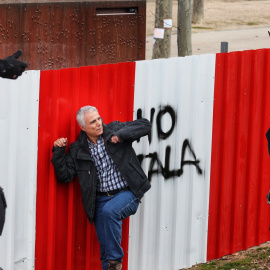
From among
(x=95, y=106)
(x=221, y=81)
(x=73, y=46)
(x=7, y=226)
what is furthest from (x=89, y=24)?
(x=7, y=226)

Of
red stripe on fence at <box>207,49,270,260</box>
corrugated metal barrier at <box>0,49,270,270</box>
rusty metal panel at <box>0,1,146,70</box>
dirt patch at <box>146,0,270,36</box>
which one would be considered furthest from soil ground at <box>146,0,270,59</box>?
corrugated metal barrier at <box>0,49,270,270</box>

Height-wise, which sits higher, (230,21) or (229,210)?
(230,21)

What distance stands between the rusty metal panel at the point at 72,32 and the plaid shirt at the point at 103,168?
473 cm

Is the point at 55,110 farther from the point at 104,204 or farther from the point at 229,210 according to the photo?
the point at 229,210

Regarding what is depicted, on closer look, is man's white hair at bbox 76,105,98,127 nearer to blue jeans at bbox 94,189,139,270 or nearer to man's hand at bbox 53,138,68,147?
man's hand at bbox 53,138,68,147

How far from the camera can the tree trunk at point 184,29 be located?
1467 centimetres

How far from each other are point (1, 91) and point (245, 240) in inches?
124

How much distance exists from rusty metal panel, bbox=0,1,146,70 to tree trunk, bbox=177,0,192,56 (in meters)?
2.80

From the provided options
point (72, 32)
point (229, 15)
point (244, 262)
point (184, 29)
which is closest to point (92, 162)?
point (244, 262)

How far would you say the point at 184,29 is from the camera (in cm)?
1471

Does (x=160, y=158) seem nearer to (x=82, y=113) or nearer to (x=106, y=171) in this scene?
(x=106, y=171)

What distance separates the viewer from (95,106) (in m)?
6.49

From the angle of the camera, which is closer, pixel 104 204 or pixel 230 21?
pixel 104 204

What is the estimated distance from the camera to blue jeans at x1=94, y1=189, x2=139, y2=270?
6289 mm
